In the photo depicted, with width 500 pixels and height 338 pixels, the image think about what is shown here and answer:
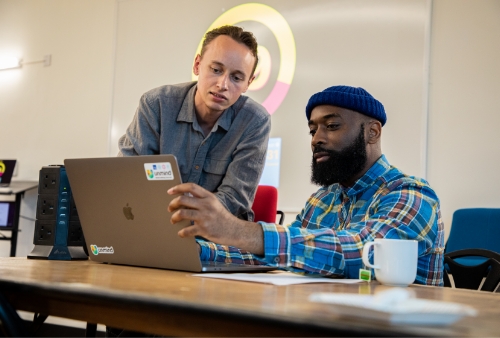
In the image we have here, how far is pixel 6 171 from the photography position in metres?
5.69

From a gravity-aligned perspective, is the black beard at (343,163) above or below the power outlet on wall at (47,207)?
above

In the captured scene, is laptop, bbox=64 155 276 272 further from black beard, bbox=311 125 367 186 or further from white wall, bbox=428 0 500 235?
white wall, bbox=428 0 500 235

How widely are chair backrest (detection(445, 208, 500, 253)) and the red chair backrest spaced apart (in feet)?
5.17

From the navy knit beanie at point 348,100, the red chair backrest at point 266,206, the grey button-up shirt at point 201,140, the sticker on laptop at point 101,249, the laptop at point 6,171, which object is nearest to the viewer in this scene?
the sticker on laptop at point 101,249

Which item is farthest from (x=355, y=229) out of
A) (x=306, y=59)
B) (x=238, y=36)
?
(x=306, y=59)

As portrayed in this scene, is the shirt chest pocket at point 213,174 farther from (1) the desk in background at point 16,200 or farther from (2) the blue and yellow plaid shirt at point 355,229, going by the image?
(1) the desk in background at point 16,200

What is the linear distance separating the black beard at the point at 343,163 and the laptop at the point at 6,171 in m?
4.62

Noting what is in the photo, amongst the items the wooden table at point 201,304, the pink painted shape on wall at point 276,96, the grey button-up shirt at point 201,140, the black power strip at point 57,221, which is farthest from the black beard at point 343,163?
the pink painted shape on wall at point 276,96

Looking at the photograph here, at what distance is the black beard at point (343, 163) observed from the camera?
164 cm

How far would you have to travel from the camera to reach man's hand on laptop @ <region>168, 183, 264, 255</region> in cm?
112

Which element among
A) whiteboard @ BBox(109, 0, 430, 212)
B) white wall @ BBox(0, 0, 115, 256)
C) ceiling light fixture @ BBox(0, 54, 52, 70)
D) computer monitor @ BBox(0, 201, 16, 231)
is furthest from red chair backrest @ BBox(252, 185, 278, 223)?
ceiling light fixture @ BBox(0, 54, 52, 70)

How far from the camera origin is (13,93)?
609cm

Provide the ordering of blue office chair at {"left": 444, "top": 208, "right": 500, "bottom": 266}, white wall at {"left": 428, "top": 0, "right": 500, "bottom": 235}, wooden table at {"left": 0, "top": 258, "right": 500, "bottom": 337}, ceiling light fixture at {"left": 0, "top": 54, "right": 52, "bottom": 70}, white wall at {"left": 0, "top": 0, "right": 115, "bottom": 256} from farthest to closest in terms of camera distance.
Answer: ceiling light fixture at {"left": 0, "top": 54, "right": 52, "bottom": 70}
white wall at {"left": 0, "top": 0, "right": 115, "bottom": 256}
white wall at {"left": 428, "top": 0, "right": 500, "bottom": 235}
blue office chair at {"left": 444, "top": 208, "right": 500, "bottom": 266}
wooden table at {"left": 0, "top": 258, "right": 500, "bottom": 337}

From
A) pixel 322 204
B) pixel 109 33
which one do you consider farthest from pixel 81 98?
pixel 322 204
